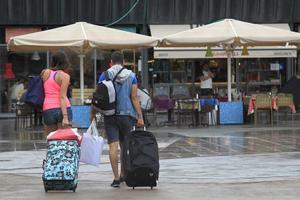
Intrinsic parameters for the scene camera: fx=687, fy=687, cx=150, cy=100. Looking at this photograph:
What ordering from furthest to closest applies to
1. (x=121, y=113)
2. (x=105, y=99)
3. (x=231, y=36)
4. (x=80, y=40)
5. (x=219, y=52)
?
(x=219, y=52), (x=231, y=36), (x=80, y=40), (x=121, y=113), (x=105, y=99)

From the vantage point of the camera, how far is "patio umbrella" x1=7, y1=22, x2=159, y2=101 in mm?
18719

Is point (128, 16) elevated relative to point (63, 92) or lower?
elevated

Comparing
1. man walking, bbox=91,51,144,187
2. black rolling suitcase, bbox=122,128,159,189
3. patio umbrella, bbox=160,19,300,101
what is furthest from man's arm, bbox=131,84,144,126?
patio umbrella, bbox=160,19,300,101

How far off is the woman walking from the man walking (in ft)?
1.96

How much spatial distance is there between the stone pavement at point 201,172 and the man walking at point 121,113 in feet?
1.93

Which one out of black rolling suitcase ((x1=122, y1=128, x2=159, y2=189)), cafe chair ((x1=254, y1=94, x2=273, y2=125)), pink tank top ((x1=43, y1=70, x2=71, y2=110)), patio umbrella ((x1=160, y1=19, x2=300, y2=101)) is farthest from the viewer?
cafe chair ((x1=254, y1=94, x2=273, y2=125))

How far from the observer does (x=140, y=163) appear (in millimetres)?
9203

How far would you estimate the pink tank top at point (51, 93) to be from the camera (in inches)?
402

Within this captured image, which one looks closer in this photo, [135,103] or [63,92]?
[135,103]

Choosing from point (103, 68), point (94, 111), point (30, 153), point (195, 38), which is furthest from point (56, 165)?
point (103, 68)

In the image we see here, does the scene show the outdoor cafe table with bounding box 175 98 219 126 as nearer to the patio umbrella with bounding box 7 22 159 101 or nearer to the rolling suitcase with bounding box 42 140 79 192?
the patio umbrella with bounding box 7 22 159 101

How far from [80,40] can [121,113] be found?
30.4 feet

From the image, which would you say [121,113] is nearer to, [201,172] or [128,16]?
[201,172]

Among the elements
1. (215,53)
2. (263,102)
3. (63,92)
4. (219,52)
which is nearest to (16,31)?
(215,53)
